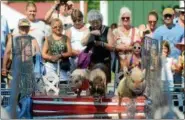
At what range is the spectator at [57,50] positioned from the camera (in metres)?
9.55

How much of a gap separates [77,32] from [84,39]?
0.64 m

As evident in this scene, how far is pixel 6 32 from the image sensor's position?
10312mm

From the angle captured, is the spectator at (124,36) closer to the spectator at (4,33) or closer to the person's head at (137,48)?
the person's head at (137,48)

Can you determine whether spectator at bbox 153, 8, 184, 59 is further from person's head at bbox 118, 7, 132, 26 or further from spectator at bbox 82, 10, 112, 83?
spectator at bbox 82, 10, 112, 83

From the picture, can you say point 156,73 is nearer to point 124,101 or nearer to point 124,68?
point 124,101

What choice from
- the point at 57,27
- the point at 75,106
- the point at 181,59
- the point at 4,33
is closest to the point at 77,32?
the point at 57,27

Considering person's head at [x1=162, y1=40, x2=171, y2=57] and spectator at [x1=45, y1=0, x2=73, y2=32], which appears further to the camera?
spectator at [x1=45, y1=0, x2=73, y2=32]

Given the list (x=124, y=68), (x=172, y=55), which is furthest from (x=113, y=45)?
(x=172, y=55)

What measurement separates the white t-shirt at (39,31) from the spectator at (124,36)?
0.97m

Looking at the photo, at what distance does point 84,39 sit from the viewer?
9.24 m

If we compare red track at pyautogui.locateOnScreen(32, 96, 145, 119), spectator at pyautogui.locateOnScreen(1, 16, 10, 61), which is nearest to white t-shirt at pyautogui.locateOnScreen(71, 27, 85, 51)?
spectator at pyautogui.locateOnScreen(1, 16, 10, 61)

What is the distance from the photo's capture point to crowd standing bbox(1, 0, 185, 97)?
9.19 m

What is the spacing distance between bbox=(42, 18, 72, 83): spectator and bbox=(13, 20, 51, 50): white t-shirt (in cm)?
42

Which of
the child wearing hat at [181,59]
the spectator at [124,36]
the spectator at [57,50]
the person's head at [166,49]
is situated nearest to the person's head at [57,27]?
the spectator at [57,50]
